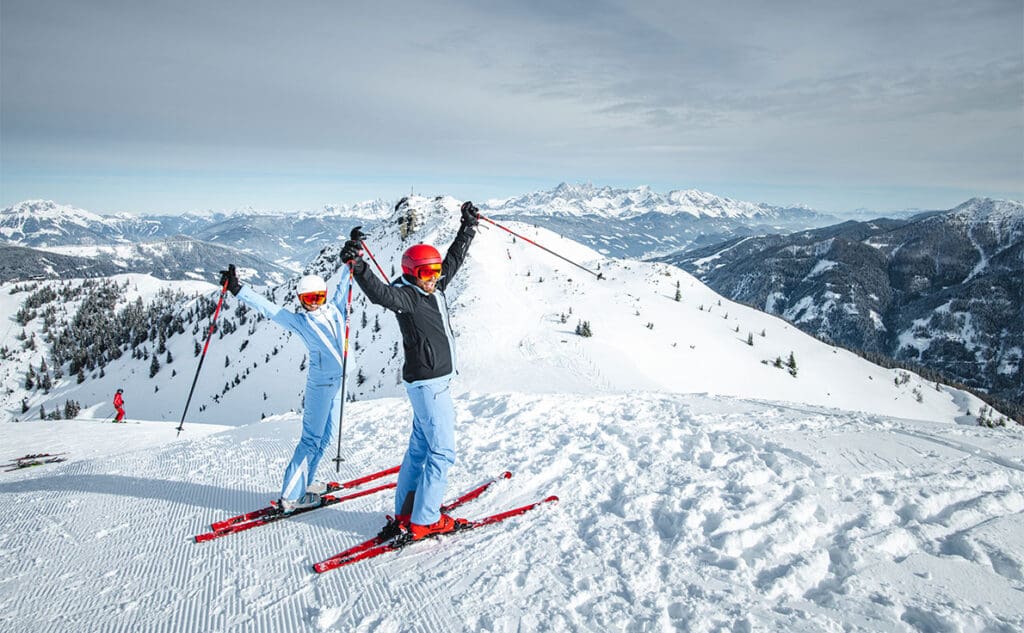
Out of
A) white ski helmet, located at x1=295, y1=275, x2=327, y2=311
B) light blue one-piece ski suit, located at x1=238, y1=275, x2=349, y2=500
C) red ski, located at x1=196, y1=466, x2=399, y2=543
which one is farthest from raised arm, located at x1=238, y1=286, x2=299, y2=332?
red ski, located at x1=196, y1=466, x2=399, y2=543

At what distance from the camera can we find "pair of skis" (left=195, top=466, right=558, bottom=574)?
520 cm

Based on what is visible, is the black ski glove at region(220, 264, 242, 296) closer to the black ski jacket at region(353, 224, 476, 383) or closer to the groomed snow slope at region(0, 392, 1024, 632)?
the black ski jacket at region(353, 224, 476, 383)

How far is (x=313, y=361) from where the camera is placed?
6332 millimetres

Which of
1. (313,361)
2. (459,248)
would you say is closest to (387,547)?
(313,361)

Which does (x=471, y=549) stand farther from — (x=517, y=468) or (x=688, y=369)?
(x=688, y=369)

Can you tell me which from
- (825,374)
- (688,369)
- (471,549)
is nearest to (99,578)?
(471,549)

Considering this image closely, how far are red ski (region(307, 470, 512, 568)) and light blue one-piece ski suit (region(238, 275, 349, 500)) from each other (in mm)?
1606

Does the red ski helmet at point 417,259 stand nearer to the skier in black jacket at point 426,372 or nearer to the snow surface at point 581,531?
the skier in black jacket at point 426,372

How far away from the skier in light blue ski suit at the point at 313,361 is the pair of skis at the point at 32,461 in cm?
866

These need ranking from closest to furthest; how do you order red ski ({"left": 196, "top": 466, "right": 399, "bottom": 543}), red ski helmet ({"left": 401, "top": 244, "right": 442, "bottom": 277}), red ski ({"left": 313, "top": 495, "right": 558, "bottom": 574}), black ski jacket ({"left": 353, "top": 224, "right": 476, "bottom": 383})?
red ski ({"left": 313, "top": 495, "right": 558, "bottom": 574}) < black ski jacket ({"left": 353, "top": 224, "right": 476, "bottom": 383}) < red ski helmet ({"left": 401, "top": 244, "right": 442, "bottom": 277}) < red ski ({"left": 196, "top": 466, "right": 399, "bottom": 543})

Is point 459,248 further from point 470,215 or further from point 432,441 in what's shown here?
point 432,441

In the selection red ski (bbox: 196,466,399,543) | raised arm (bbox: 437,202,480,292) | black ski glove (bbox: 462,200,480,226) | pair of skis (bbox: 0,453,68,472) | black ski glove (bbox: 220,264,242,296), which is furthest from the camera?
pair of skis (bbox: 0,453,68,472)

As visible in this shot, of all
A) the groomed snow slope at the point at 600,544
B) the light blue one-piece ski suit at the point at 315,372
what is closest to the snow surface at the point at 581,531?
the groomed snow slope at the point at 600,544

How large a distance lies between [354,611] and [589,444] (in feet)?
17.1
